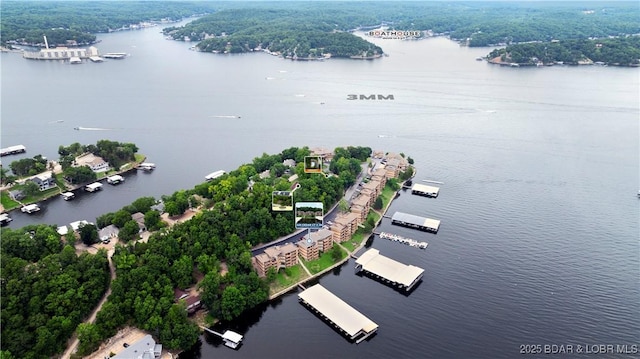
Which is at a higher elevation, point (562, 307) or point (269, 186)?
point (269, 186)

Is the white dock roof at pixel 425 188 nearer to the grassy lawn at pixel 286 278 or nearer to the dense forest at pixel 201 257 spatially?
the dense forest at pixel 201 257

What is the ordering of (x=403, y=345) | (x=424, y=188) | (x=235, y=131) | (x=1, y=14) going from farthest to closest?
1. (x=1, y=14)
2. (x=235, y=131)
3. (x=424, y=188)
4. (x=403, y=345)

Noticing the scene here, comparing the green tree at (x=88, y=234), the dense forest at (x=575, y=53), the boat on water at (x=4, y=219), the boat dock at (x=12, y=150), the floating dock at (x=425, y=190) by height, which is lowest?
the floating dock at (x=425, y=190)

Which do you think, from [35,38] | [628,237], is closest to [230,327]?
[628,237]

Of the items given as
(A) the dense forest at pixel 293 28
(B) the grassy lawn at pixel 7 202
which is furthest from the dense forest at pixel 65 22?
(B) the grassy lawn at pixel 7 202

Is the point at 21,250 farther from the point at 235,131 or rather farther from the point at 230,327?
the point at 235,131

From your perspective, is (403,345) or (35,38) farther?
(35,38)
